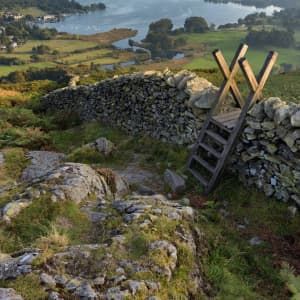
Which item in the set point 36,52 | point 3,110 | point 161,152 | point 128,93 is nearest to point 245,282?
point 161,152

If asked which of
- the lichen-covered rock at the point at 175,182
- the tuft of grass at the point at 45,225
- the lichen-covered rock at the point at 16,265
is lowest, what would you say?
the lichen-covered rock at the point at 175,182

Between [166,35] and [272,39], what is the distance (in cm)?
3933

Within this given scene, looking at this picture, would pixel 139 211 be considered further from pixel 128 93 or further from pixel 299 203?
pixel 128 93

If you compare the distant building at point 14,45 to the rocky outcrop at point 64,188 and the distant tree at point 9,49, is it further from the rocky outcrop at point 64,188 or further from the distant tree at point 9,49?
the rocky outcrop at point 64,188

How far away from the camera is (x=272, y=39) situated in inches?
2660

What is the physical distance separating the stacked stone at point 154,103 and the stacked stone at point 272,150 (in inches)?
92.6

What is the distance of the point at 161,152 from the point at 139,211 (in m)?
5.95

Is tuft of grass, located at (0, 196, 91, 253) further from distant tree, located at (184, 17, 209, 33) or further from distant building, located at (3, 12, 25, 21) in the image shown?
distant building, located at (3, 12, 25, 21)

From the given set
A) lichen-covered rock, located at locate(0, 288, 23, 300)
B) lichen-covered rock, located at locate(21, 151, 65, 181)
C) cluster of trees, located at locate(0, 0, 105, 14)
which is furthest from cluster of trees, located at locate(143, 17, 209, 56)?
lichen-covered rock, located at locate(0, 288, 23, 300)

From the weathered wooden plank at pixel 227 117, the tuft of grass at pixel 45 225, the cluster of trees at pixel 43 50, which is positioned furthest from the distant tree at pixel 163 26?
the tuft of grass at pixel 45 225

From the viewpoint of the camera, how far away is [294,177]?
694 centimetres

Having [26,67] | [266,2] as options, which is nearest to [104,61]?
[26,67]

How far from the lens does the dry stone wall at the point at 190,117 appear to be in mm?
7102

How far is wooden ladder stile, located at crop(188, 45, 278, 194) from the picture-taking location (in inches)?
311
